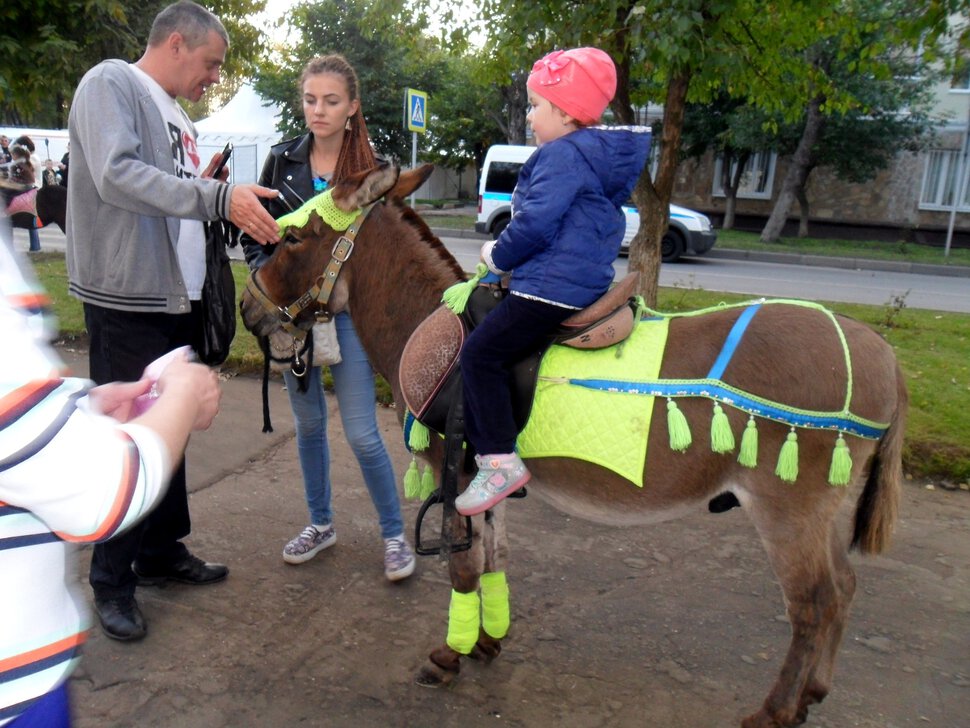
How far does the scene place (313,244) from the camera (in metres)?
2.99

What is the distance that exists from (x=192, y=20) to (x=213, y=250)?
928 mm

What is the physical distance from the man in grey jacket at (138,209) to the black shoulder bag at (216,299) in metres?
0.05

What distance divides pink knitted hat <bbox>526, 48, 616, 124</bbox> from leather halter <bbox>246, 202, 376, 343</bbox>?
0.86m

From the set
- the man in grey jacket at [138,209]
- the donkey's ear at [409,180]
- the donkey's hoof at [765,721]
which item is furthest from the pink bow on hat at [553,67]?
the donkey's hoof at [765,721]

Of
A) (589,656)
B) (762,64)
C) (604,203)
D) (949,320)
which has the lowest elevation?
(589,656)

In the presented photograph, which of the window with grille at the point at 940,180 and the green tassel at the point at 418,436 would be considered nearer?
the green tassel at the point at 418,436

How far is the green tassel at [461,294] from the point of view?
2811 mm

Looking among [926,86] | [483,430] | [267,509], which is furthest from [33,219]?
[926,86]

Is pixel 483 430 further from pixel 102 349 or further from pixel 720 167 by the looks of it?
pixel 720 167

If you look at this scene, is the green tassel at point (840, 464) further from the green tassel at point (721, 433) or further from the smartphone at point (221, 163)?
the smartphone at point (221, 163)

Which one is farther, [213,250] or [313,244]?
[213,250]

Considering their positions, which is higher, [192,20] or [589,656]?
[192,20]

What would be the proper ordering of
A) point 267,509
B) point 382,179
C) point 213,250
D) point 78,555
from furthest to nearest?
point 267,509, point 78,555, point 213,250, point 382,179

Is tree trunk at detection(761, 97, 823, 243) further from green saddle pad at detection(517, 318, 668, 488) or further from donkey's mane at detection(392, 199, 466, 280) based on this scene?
green saddle pad at detection(517, 318, 668, 488)
